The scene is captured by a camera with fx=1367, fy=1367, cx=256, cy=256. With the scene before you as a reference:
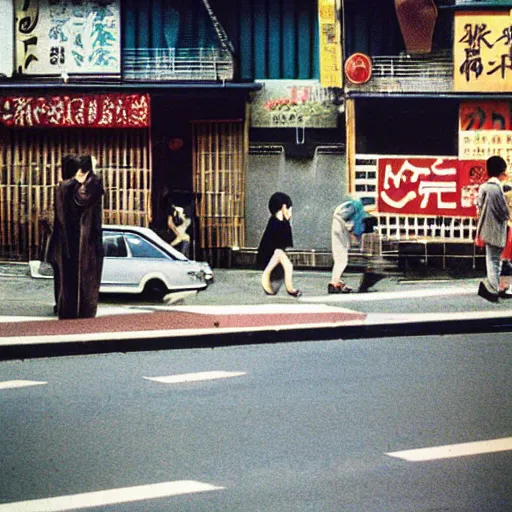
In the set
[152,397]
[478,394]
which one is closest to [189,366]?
[152,397]

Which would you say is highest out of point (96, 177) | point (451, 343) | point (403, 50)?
point (403, 50)

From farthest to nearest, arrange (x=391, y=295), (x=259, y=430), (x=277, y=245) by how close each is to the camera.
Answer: (x=391, y=295) → (x=277, y=245) → (x=259, y=430)

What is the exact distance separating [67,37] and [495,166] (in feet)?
25.4

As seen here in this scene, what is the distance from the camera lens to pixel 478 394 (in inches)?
401

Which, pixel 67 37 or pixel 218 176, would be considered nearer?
pixel 67 37

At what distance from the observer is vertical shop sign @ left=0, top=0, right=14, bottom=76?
840 inches

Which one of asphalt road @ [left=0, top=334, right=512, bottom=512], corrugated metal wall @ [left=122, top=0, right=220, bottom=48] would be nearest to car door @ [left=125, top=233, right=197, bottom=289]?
asphalt road @ [left=0, top=334, right=512, bottom=512]

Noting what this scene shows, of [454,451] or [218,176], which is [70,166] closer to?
[218,176]

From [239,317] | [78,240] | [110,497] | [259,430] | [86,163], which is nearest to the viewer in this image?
[110,497]

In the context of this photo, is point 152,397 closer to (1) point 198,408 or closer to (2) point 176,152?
(1) point 198,408

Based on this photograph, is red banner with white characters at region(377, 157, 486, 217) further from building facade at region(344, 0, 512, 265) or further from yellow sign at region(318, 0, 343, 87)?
yellow sign at region(318, 0, 343, 87)

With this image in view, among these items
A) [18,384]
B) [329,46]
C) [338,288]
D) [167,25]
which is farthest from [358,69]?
[18,384]

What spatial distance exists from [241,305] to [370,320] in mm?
2767

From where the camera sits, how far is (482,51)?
2083 centimetres
